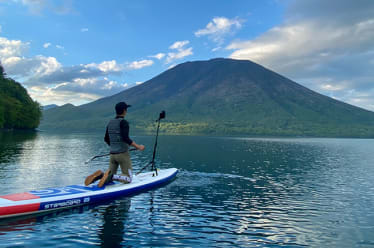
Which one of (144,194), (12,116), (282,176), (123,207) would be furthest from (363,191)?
(12,116)

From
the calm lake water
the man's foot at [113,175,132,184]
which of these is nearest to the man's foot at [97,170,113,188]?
the man's foot at [113,175,132,184]

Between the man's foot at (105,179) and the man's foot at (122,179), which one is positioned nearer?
the man's foot at (105,179)

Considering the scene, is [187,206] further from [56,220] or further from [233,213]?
[56,220]

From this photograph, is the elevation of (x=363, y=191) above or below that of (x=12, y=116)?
below

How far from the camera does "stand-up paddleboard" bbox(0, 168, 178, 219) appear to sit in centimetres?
1238

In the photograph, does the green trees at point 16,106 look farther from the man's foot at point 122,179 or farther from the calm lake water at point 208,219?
the man's foot at point 122,179

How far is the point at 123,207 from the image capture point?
15.1 meters

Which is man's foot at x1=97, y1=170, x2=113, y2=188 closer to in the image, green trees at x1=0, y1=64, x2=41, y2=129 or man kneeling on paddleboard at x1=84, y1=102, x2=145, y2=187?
man kneeling on paddleboard at x1=84, y1=102, x2=145, y2=187

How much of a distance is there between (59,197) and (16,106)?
112 metres

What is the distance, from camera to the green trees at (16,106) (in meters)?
105

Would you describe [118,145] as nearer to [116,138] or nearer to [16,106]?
[116,138]

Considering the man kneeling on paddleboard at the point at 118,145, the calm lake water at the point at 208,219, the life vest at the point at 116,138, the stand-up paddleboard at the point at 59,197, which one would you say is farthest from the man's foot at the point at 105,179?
the life vest at the point at 116,138

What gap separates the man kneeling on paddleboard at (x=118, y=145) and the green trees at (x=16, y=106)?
333 ft

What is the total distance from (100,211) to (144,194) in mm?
4519
